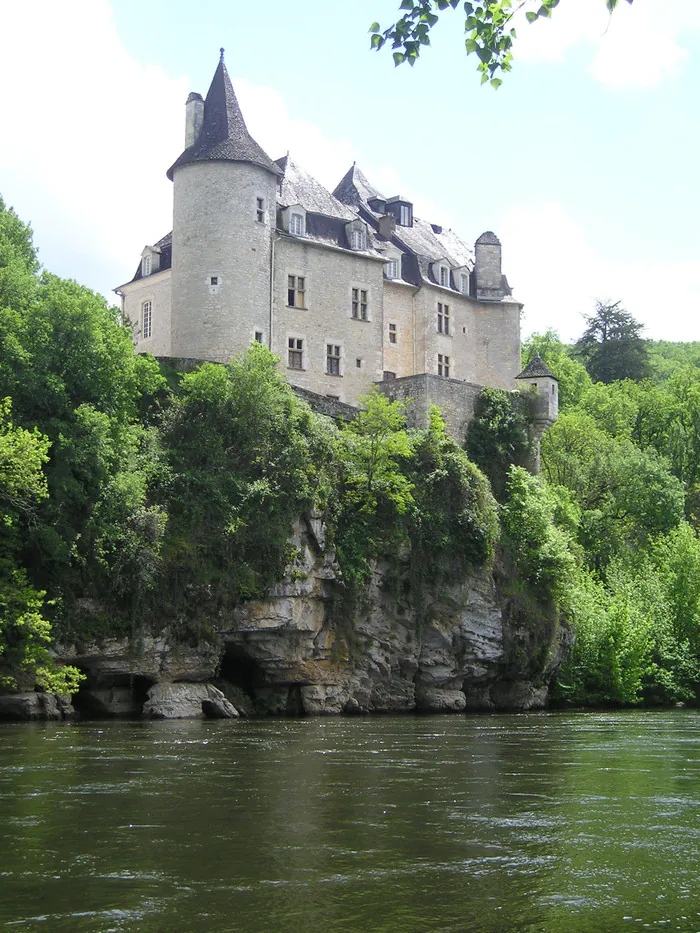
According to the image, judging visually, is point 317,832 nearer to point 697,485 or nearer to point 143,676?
point 143,676

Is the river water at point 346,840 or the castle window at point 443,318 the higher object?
the castle window at point 443,318

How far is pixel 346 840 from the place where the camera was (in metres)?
12.5

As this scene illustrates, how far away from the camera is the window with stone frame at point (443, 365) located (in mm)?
58531

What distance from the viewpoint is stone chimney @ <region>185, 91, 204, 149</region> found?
51.2 meters

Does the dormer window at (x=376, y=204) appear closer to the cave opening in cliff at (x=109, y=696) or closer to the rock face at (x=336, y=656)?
the rock face at (x=336, y=656)

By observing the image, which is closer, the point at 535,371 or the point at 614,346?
the point at 535,371

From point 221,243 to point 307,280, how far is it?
5102 millimetres

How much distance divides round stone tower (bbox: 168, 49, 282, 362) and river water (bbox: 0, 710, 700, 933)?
2772 centimetres

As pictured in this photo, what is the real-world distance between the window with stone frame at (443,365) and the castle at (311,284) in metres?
0.05

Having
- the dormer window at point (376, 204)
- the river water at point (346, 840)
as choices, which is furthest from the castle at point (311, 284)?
the river water at point (346, 840)

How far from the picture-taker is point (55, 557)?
33.7m

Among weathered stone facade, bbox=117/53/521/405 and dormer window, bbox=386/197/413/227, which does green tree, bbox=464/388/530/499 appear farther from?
dormer window, bbox=386/197/413/227

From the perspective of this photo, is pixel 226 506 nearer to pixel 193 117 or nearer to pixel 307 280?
pixel 307 280

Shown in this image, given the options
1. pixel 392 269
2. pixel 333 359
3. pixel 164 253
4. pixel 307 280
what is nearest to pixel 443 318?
pixel 392 269
